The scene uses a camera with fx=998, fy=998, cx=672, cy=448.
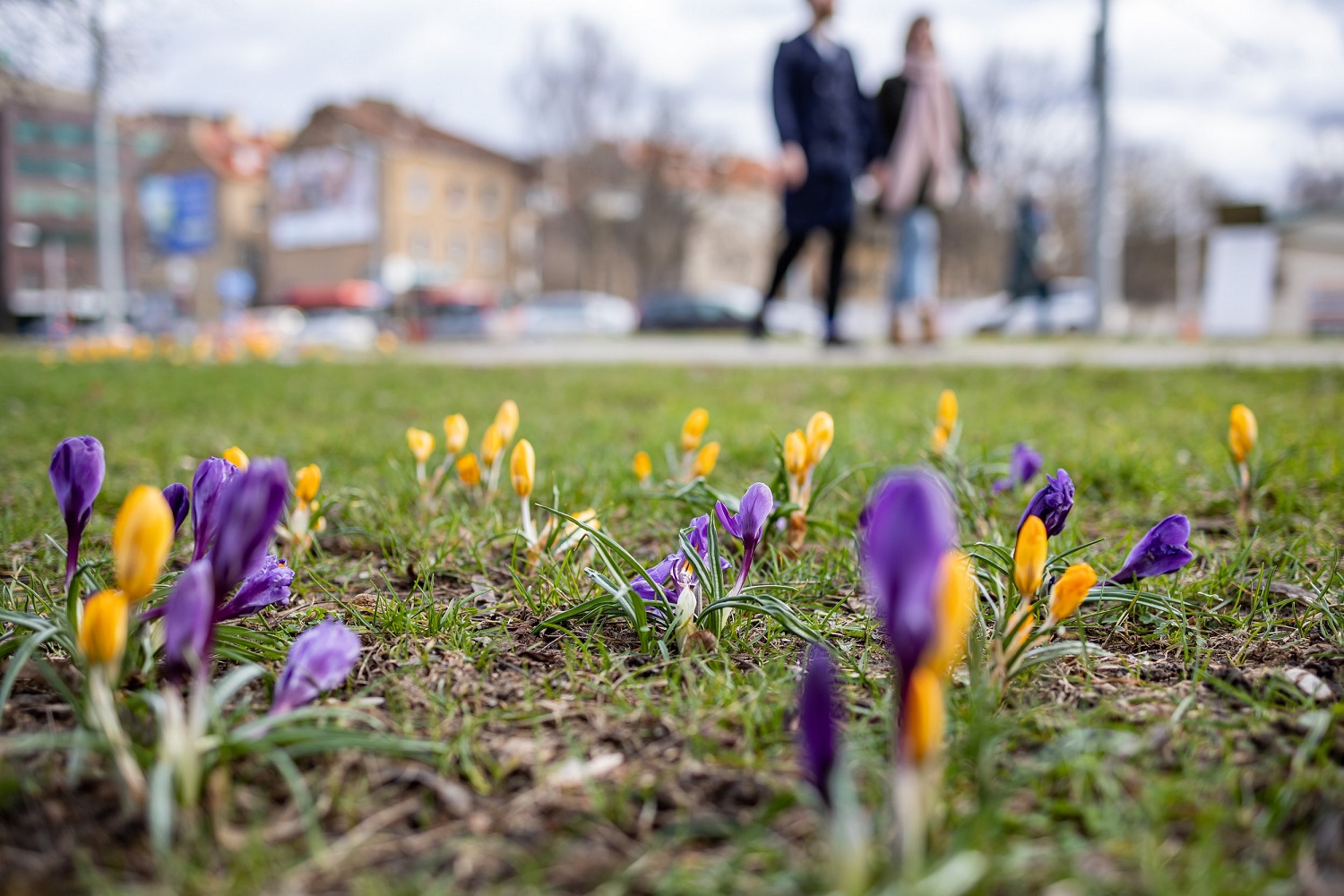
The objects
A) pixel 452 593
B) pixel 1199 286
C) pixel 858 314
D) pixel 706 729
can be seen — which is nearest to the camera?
pixel 706 729

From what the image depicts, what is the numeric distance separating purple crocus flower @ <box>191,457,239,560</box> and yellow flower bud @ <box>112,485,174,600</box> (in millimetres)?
421

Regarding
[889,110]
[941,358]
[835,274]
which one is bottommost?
[941,358]

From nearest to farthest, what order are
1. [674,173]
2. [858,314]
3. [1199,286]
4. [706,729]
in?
[706,729], [858,314], [674,173], [1199,286]

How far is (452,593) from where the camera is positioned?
5.96 ft

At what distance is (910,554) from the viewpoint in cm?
80

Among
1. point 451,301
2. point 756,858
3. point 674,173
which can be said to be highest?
point 674,173

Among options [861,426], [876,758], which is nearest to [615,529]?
[876,758]

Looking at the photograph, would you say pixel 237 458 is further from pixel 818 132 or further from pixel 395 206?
pixel 395 206

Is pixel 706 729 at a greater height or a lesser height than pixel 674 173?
lesser

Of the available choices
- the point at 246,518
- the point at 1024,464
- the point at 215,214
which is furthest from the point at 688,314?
the point at 215,214

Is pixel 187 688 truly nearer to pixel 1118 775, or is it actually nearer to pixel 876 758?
pixel 876 758

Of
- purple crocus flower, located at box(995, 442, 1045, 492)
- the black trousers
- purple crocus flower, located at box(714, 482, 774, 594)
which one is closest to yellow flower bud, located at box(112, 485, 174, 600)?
purple crocus flower, located at box(714, 482, 774, 594)

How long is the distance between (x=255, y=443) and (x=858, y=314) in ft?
97.7

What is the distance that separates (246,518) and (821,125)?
6525 mm
